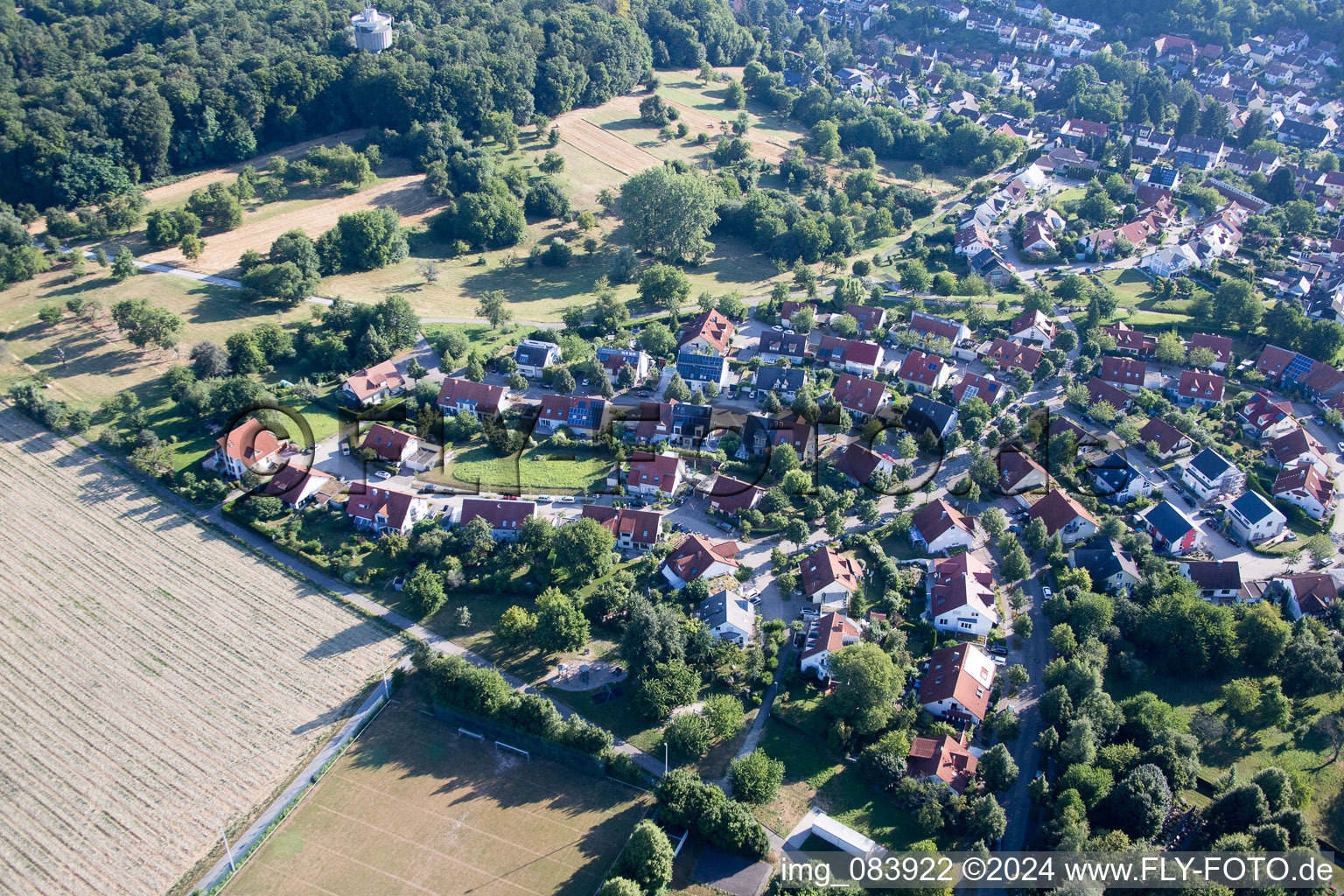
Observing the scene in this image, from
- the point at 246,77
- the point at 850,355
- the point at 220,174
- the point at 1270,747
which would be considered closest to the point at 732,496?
the point at 850,355

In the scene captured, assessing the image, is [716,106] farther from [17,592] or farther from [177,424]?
[17,592]

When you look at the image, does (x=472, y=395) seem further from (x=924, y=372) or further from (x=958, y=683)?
(x=958, y=683)

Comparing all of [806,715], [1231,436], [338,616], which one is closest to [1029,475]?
[1231,436]

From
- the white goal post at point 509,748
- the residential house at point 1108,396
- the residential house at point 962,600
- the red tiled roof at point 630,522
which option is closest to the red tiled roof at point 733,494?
the red tiled roof at point 630,522

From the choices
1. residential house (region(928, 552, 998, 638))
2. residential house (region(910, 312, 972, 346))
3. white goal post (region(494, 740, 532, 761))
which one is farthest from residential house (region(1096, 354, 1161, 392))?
white goal post (region(494, 740, 532, 761))

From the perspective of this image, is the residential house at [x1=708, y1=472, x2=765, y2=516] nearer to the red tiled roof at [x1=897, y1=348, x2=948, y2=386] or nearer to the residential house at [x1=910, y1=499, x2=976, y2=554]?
the residential house at [x1=910, y1=499, x2=976, y2=554]

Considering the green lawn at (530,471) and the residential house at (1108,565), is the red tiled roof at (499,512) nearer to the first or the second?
the green lawn at (530,471)
